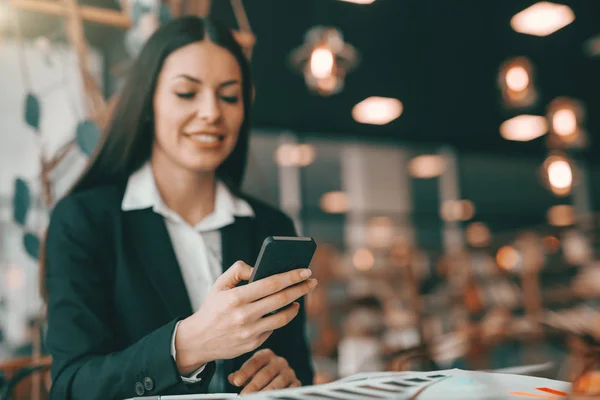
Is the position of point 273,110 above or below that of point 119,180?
above

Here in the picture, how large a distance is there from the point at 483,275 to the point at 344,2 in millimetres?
3611

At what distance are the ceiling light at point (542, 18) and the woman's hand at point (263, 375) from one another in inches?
187

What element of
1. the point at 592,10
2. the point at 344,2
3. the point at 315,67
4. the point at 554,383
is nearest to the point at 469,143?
the point at 592,10

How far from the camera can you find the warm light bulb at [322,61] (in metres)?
3.28

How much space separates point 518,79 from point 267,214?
2.85 metres

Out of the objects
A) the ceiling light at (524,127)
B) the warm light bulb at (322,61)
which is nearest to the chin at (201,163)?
the warm light bulb at (322,61)

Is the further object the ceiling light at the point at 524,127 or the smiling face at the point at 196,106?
the ceiling light at the point at 524,127

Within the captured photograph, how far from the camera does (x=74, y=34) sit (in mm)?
1642

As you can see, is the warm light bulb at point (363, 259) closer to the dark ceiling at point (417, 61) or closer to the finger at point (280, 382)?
the dark ceiling at point (417, 61)

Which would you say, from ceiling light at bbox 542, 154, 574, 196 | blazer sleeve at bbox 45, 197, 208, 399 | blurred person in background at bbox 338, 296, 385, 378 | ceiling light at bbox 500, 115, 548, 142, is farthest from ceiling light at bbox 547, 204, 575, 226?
blazer sleeve at bbox 45, 197, 208, 399

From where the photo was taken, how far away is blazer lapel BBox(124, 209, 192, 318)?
107cm

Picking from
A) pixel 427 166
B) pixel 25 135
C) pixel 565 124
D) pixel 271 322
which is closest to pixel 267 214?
pixel 271 322

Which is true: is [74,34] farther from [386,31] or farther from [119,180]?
[386,31]

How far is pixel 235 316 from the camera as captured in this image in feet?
2.52
